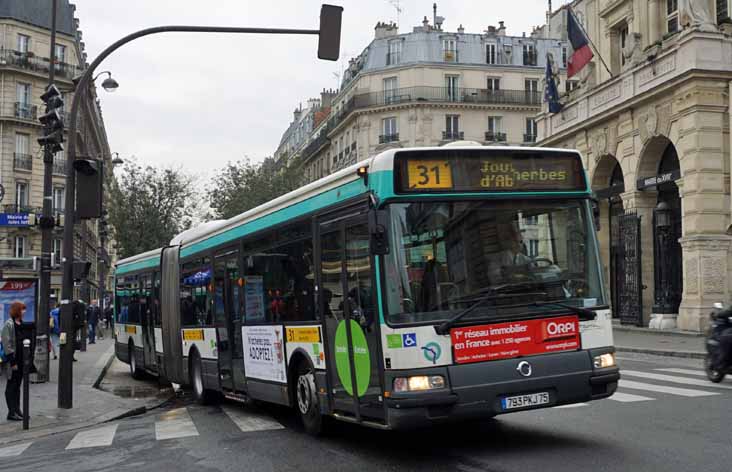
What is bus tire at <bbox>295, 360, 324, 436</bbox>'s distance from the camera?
9461 millimetres

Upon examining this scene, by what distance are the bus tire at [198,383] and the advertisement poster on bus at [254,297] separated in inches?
118

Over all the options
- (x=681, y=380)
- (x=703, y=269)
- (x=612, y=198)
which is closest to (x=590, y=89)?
(x=612, y=198)

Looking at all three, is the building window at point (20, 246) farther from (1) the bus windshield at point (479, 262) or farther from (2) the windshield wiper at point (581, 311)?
(2) the windshield wiper at point (581, 311)

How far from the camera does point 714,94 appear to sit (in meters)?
26.2

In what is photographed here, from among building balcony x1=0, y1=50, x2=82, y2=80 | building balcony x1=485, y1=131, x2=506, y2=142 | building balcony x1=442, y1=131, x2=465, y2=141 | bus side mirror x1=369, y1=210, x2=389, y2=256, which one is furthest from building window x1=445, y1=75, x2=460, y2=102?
bus side mirror x1=369, y1=210, x2=389, y2=256

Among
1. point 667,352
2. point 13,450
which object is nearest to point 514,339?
point 13,450

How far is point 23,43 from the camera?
5734cm

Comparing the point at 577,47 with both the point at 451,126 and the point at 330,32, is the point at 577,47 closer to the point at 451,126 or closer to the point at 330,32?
the point at 330,32

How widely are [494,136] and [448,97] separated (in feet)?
13.1

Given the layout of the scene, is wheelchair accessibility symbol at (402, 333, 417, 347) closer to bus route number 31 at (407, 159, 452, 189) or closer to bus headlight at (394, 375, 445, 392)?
bus headlight at (394, 375, 445, 392)

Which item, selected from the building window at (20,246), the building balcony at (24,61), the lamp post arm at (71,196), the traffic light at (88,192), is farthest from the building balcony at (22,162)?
the traffic light at (88,192)

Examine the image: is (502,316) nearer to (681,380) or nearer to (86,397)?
(681,380)

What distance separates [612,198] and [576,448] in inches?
1013

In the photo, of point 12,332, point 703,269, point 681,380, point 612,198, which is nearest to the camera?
point 12,332
